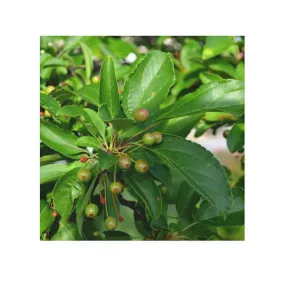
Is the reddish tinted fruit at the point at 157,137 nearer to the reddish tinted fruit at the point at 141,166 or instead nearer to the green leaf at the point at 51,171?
the reddish tinted fruit at the point at 141,166

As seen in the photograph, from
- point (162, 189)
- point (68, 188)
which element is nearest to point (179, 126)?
point (162, 189)

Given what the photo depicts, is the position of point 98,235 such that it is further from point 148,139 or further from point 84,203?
point 148,139

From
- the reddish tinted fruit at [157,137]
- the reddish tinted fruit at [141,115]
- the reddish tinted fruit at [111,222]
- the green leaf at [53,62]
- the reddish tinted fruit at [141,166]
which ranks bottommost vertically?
the reddish tinted fruit at [111,222]

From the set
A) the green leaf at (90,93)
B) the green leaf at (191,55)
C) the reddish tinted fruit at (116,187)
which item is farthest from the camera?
the green leaf at (191,55)

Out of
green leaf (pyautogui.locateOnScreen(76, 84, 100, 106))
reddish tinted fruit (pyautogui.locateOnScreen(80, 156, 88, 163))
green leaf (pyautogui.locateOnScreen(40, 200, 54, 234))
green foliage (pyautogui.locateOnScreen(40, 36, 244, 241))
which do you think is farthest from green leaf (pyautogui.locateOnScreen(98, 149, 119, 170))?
green leaf (pyautogui.locateOnScreen(40, 200, 54, 234))

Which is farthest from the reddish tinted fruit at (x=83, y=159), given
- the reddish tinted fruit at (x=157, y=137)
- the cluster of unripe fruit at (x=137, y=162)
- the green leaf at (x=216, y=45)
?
the green leaf at (x=216, y=45)
